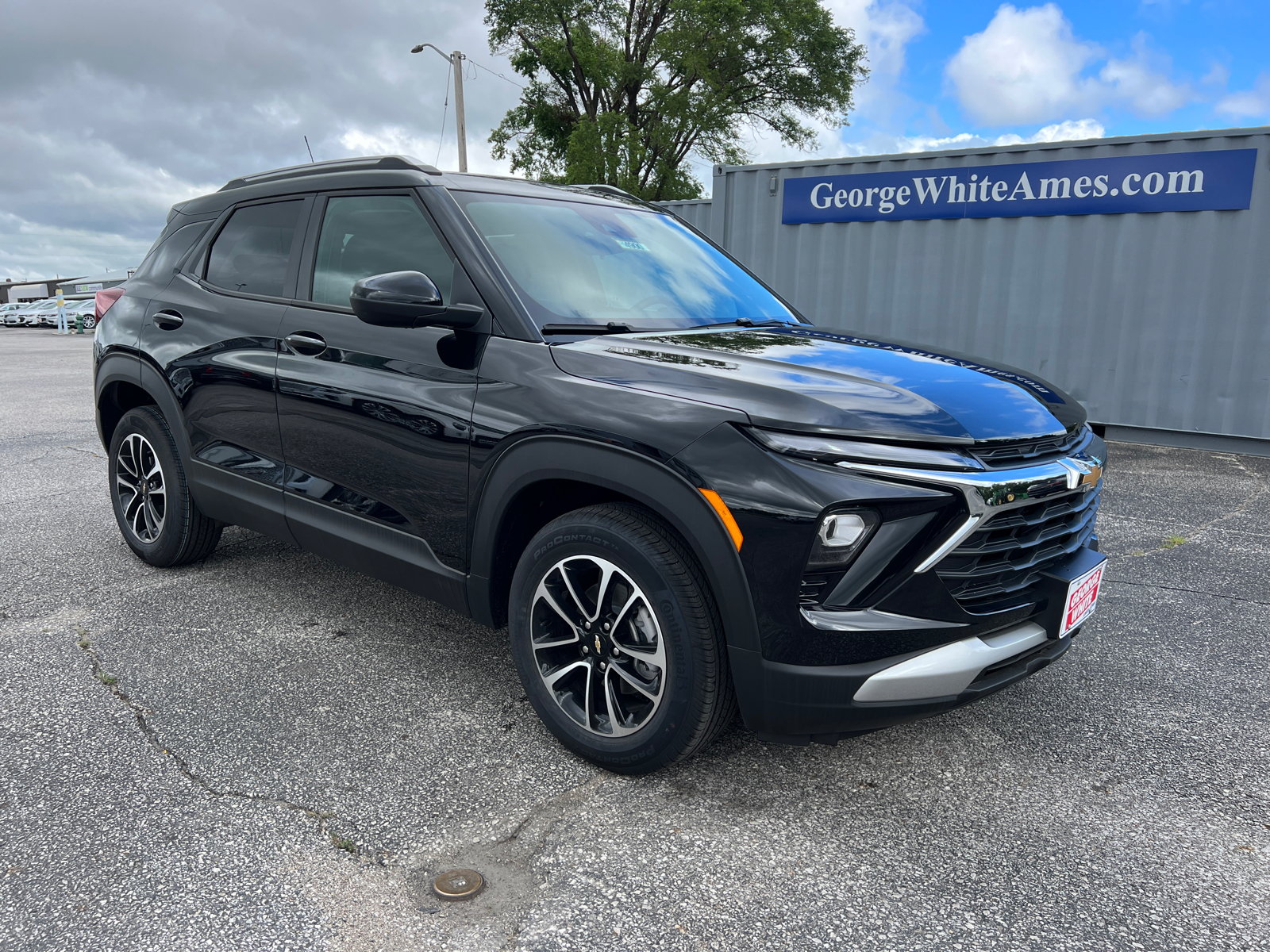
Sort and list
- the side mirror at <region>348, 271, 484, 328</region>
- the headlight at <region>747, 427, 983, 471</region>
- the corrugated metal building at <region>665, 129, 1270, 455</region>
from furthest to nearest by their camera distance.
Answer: the corrugated metal building at <region>665, 129, 1270, 455</region>
the side mirror at <region>348, 271, 484, 328</region>
the headlight at <region>747, 427, 983, 471</region>

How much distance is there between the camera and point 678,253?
3.69 meters

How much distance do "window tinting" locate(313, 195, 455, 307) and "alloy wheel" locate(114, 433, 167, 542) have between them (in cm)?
150

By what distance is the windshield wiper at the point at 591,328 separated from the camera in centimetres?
282

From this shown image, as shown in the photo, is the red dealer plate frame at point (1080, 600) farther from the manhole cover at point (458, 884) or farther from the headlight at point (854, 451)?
the manhole cover at point (458, 884)

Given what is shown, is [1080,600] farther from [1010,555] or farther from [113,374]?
[113,374]

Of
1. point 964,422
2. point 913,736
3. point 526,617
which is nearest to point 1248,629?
point 913,736

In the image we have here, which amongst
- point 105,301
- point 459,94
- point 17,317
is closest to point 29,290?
point 17,317

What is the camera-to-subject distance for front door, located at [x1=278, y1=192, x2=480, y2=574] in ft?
9.50

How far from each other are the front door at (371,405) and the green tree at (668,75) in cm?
2751

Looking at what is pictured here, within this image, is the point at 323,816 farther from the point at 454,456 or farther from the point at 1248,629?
the point at 1248,629

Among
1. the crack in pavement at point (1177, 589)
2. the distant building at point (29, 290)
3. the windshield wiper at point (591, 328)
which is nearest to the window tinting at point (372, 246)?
the windshield wiper at point (591, 328)

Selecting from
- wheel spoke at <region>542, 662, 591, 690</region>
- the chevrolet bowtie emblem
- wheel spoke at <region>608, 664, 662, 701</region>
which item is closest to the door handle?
wheel spoke at <region>542, 662, 591, 690</region>

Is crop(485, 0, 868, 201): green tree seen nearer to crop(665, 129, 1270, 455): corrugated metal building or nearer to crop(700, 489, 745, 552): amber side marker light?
crop(665, 129, 1270, 455): corrugated metal building

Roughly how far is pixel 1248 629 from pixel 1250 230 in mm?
6000
